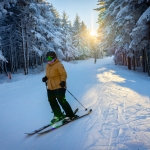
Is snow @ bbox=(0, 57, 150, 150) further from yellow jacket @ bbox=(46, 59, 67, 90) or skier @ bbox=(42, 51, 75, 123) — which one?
yellow jacket @ bbox=(46, 59, 67, 90)

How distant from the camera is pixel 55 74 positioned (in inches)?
185

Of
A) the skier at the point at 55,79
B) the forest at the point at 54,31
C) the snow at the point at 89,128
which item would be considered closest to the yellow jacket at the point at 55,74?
the skier at the point at 55,79

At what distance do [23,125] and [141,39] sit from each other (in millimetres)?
13372

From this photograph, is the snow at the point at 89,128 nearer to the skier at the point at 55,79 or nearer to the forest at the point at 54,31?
the skier at the point at 55,79

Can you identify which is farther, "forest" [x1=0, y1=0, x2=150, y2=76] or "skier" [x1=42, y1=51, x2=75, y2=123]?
"forest" [x1=0, y1=0, x2=150, y2=76]

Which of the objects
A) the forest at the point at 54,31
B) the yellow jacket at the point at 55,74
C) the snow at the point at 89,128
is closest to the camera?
the snow at the point at 89,128

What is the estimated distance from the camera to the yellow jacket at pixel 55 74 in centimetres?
463

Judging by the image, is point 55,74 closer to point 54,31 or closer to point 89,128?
point 89,128

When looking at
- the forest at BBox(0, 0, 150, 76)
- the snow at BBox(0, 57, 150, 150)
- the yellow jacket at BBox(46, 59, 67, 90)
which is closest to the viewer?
the snow at BBox(0, 57, 150, 150)

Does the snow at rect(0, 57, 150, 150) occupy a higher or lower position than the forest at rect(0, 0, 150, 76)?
lower

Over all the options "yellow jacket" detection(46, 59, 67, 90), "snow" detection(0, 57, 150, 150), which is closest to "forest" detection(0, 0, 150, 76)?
"snow" detection(0, 57, 150, 150)

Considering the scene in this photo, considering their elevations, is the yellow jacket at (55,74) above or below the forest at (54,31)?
below

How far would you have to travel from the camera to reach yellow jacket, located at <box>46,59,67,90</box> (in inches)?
182

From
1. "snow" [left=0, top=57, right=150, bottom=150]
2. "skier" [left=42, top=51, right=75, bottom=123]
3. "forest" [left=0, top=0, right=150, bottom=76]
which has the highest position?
"forest" [left=0, top=0, right=150, bottom=76]
